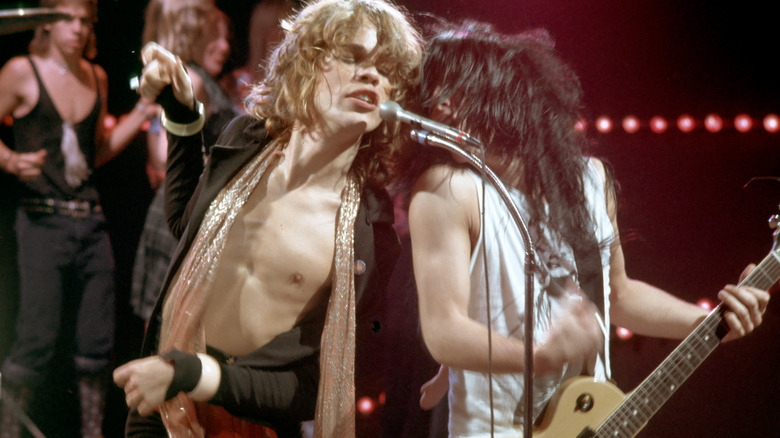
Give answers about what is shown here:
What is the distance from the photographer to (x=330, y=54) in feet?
6.48

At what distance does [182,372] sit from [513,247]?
100 cm

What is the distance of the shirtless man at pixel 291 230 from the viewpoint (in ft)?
6.21

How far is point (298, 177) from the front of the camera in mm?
2008

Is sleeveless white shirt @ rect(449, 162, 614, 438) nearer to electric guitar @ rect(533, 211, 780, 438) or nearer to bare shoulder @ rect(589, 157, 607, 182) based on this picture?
electric guitar @ rect(533, 211, 780, 438)

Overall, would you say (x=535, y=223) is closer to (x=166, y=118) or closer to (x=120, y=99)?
(x=166, y=118)

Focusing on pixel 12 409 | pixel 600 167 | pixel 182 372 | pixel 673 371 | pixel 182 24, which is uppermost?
pixel 600 167

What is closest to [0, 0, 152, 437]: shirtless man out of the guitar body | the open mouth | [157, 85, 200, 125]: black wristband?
[157, 85, 200, 125]: black wristband

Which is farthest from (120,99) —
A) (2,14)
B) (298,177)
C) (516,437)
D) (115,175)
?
(516,437)

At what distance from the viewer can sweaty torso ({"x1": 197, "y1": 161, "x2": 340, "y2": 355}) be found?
1.94m

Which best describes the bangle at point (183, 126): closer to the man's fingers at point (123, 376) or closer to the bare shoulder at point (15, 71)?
the man's fingers at point (123, 376)

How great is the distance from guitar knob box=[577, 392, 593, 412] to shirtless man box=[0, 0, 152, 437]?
187cm

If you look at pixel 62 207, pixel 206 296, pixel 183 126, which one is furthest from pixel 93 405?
pixel 183 126

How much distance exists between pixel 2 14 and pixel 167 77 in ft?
1.46

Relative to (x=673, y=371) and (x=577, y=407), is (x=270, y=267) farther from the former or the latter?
(x=673, y=371)
